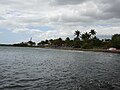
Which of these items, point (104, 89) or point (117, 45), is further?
point (117, 45)

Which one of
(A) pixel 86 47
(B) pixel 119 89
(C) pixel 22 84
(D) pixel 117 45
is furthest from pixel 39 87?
(A) pixel 86 47

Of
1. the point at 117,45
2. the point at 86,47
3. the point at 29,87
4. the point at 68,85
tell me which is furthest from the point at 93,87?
the point at 86,47

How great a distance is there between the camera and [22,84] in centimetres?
2489

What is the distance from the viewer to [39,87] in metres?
23.3

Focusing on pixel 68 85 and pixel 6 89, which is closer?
A: pixel 6 89

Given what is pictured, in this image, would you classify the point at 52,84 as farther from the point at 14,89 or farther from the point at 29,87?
the point at 14,89

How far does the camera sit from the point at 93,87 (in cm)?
2345

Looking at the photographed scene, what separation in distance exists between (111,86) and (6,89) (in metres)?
11.3

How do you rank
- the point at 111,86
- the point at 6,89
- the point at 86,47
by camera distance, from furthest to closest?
the point at 86,47, the point at 111,86, the point at 6,89

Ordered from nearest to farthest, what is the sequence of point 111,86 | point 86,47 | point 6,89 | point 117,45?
1. point 6,89
2. point 111,86
3. point 117,45
4. point 86,47

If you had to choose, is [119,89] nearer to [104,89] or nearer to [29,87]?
[104,89]

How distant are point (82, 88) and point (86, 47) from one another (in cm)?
17621

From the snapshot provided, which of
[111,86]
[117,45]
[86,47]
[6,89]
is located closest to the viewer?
[6,89]

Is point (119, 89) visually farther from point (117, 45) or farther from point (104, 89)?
point (117, 45)
